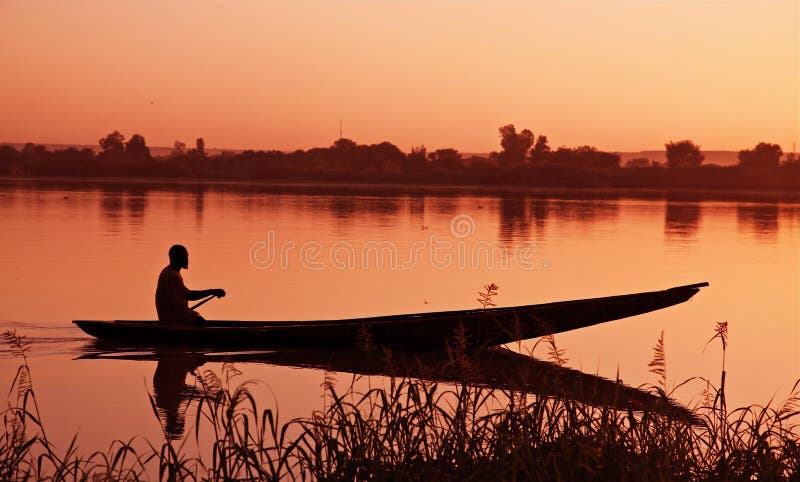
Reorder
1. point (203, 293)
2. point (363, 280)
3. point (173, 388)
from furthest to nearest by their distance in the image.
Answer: point (363, 280)
point (203, 293)
point (173, 388)

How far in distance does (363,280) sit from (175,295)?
8.56m

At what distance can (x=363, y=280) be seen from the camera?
67.4 feet

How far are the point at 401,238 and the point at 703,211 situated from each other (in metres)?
29.4

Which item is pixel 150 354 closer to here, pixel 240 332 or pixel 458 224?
pixel 240 332

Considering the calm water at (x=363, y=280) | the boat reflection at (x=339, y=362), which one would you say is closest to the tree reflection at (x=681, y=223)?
→ the calm water at (x=363, y=280)

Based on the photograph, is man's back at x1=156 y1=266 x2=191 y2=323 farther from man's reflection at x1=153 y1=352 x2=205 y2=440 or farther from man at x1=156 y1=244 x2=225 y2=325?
man's reflection at x1=153 y1=352 x2=205 y2=440

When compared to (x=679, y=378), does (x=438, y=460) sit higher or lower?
higher

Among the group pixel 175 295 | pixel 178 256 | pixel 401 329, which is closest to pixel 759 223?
pixel 401 329

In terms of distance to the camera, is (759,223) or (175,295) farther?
(759,223)

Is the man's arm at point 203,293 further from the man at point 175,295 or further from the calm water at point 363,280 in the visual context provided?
the calm water at point 363,280

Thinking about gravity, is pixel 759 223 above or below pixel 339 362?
above

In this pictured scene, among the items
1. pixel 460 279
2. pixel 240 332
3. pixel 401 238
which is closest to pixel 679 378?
pixel 240 332

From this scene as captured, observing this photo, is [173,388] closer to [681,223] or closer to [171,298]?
[171,298]

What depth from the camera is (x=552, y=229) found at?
37094 millimetres
